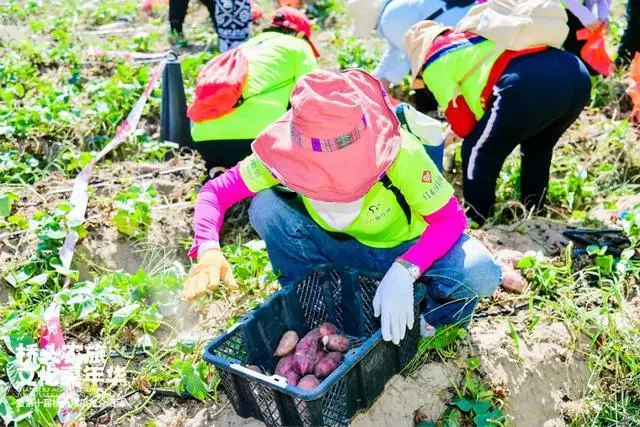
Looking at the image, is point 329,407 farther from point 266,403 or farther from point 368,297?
point 368,297

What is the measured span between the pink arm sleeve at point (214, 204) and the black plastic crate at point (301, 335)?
286 mm

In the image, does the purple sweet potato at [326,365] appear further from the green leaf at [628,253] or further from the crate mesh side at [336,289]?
the green leaf at [628,253]

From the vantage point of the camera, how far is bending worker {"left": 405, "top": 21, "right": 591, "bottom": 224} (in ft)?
9.80

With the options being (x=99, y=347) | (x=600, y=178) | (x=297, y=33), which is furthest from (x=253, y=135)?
(x=600, y=178)

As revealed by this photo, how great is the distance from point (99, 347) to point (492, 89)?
179 cm

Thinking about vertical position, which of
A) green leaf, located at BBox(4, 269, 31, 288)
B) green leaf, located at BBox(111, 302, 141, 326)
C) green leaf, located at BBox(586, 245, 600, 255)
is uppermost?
green leaf, located at BBox(586, 245, 600, 255)

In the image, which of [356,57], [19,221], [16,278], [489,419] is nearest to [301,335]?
[489,419]

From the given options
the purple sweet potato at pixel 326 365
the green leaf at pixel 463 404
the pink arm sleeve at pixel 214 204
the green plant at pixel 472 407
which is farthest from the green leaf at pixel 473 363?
the pink arm sleeve at pixel 214 204

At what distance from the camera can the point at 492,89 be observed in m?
3.06

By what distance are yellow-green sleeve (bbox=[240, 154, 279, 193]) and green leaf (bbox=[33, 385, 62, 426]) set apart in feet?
3.03

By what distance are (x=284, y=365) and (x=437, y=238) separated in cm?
63

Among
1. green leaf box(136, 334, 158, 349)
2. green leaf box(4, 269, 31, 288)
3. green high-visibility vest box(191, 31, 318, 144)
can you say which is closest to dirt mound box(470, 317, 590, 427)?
green leaf box(136, 334, 158, 349)

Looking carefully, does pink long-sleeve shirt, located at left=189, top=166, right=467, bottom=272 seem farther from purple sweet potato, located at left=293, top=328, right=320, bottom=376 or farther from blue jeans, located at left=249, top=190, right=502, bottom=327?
purple sweet potato, located at left=293, top=328, right=320, bottom=376

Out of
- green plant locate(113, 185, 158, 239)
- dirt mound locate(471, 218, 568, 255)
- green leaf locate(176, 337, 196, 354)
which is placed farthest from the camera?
green plant locate(113, 185, 158, 239)
